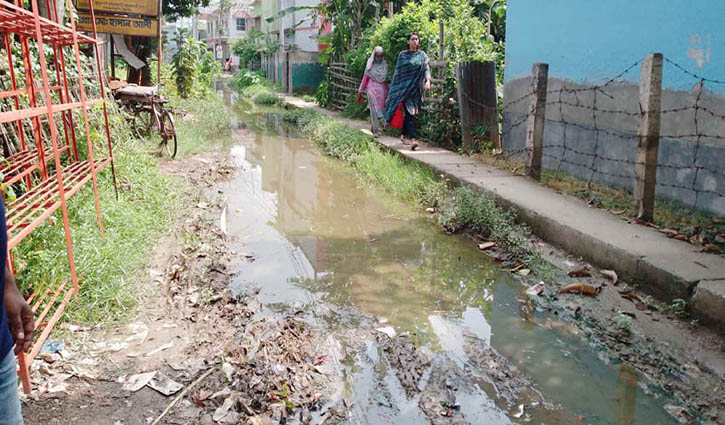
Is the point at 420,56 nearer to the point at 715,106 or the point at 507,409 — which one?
the point at 715,106

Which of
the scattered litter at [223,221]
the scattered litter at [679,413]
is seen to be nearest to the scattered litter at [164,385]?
the scattered litter at [679,413]

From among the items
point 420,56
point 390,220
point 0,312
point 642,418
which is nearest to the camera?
point 0,312

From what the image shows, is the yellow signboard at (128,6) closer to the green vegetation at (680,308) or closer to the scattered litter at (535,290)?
the scattered litter at (535,290)

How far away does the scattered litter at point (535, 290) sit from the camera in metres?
4.49

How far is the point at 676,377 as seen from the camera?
329 centimetres

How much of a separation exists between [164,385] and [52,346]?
0.74 metres

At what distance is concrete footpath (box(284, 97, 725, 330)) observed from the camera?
3.81 meters

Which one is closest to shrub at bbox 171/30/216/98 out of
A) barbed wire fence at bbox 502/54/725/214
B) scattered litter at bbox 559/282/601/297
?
barbed wire fence at bbox 502/54/725/214

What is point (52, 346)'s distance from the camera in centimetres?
321

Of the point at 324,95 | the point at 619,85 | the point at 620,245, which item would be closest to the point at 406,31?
the point at 619,85

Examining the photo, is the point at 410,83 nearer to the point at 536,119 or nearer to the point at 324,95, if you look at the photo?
the point at 536,119

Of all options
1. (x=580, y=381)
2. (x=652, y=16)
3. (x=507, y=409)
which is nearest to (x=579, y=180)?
(x=652, y=16)

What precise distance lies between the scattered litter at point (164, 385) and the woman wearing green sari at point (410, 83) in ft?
22.6

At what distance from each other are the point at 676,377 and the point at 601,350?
1.47 feet
